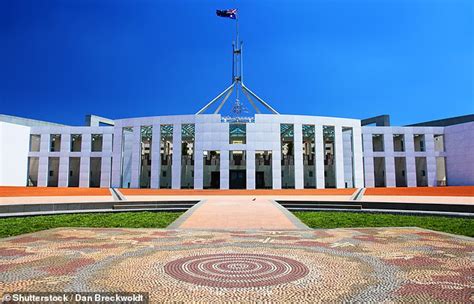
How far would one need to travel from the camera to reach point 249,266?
580 cm

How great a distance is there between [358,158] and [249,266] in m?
43.4

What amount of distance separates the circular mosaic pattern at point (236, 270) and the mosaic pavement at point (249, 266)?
2cm

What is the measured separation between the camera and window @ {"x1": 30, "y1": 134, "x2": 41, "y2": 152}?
1941 inches

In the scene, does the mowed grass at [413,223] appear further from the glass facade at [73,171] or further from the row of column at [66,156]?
the glass facade at [73,171]

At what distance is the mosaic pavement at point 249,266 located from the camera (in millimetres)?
4473

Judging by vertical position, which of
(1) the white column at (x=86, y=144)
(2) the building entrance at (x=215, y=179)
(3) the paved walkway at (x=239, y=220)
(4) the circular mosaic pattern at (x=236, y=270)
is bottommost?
(3) the paved walkway at (x=239, y=220)

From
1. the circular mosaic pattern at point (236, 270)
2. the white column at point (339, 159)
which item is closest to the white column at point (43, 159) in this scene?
the white column at point (339, 159)

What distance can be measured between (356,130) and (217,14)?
90.5 feet

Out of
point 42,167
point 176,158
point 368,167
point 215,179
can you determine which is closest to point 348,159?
point 368,167

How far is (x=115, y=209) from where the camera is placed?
18.3m

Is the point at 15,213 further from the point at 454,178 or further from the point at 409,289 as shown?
the point at 454,178

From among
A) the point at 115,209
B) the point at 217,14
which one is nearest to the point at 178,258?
the point at 115,209

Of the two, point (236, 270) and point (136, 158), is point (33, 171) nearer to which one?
point (136, 158)

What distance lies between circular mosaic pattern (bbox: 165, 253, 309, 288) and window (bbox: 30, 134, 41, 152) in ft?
175
